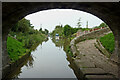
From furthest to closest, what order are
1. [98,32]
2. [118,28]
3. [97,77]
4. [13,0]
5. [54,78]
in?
[98,32] < [118,28] < [54,78] < [97,77] < [13,0]

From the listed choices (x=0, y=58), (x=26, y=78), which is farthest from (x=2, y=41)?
(x=26, y=78)

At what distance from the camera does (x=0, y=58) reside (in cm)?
437

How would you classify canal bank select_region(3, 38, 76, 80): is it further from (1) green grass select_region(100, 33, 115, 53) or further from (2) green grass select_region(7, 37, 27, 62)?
(1) green grass select_region(100, 33, 115, 53)

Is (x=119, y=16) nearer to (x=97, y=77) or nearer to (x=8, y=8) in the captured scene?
(x=97, y=77)

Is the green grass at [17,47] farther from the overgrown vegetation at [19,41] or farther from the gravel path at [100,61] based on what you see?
the gravel path at [100,61]

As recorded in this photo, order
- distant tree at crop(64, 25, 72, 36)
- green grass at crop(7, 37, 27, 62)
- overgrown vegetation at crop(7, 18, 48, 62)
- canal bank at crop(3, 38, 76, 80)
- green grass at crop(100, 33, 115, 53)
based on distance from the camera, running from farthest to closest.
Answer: distant tree at crop(64, 25, 72, 36), green grass at crop(100, 33, 115, 53), overgrown vegetation at crop(7, 18, 48, 62), green grass at crop(7, 37, 27, 62), canal bank at crop(3, 38, 76, 80)

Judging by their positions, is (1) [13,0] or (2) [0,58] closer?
(1) [13,0]

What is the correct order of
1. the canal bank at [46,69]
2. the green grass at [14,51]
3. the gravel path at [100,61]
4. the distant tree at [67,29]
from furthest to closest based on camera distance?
1. the distant tree at [67,29]
2. the green grass at [14,51]
3. the canal bank at [46,69]
4. the gravel path at [100,61]

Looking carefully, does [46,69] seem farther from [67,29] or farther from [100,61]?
[67,29]

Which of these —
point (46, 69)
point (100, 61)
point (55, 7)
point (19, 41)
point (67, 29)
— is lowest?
point (46, 69)

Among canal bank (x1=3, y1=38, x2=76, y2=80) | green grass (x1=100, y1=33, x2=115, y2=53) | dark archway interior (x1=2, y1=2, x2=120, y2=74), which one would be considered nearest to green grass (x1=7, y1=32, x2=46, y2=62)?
canal bank (x1=3, y1=38, x2=76, y2=80)

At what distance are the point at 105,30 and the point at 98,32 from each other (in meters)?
1.43

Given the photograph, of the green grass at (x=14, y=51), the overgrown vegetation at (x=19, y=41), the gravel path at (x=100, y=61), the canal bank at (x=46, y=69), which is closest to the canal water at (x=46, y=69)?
the canal bank at (x=46, y=69)

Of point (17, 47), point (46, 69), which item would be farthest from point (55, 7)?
point (17, 47)
